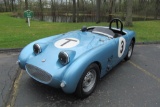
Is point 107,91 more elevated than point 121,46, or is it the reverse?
point 121,46

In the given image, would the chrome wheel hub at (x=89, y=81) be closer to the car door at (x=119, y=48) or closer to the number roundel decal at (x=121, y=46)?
the car door at (x=119, y=48)

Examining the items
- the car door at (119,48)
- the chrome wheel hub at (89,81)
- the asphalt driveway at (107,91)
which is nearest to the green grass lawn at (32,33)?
the asphalt driveway at (107,91)

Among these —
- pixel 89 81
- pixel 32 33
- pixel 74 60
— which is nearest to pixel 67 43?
pixel 74 60

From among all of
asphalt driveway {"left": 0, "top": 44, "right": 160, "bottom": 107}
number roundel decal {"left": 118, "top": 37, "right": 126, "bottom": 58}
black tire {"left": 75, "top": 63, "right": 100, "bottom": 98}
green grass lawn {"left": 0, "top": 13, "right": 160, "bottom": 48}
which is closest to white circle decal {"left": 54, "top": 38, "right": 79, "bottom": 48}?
black tire {"left": 75, "top": 63, "right": 100, "bottom": 98}

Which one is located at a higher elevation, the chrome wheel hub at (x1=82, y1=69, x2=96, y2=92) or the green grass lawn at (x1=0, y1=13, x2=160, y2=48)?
the green grass lawn at (x1=0, y1=13, x2=160, y2=48)

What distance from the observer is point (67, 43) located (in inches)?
155

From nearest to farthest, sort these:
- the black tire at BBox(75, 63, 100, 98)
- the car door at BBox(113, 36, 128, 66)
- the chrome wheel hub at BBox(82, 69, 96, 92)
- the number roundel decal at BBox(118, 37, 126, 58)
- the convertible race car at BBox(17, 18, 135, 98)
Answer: the convertible race car at BBox(17, 18, 135, 98) < the black tire at BBox(75, 63, 100, 98) < the chrome wheel hub at BBox(82, 69, 96, 92) < the car door at BBox(113, 36, 128, 66) < the number roundel decal at BBox(118, 37, 126, 58)

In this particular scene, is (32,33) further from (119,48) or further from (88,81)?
(88,81)

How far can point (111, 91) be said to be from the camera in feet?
12.3

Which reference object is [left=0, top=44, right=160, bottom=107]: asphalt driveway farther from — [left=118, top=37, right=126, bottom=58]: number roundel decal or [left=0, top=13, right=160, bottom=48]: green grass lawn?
[left=0, top=13, right=160, bottom=48]: green grass lawn

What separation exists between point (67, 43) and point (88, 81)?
0.95m

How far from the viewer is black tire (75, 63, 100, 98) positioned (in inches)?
127

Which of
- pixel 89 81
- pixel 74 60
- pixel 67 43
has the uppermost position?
pixel 67 43

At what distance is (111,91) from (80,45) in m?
1.11
